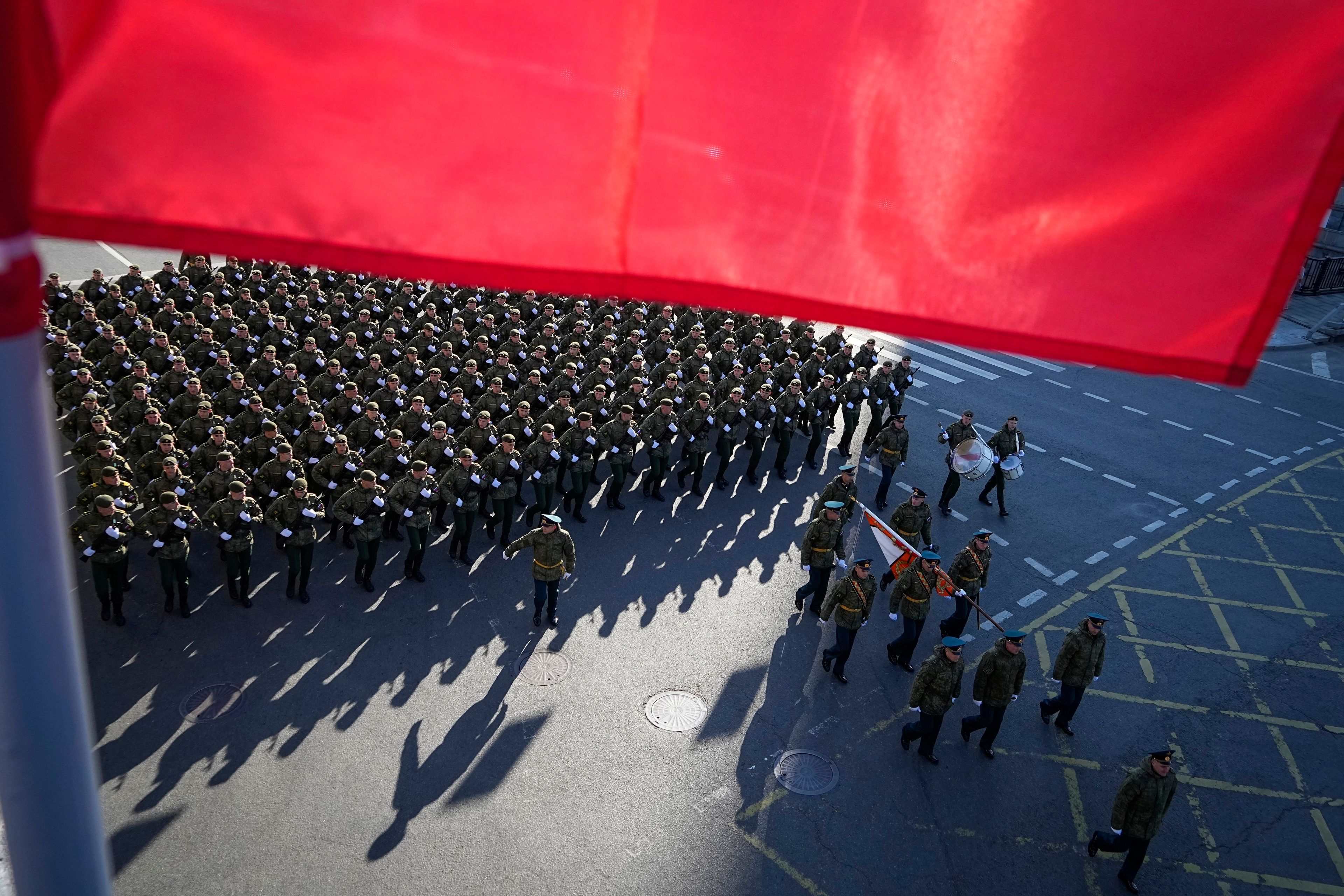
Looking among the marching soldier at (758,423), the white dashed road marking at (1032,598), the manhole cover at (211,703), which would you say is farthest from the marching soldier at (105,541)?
the white dashed road marking at (1032,598)

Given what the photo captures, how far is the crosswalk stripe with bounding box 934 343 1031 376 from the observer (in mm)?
26000

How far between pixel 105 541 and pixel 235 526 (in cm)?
145

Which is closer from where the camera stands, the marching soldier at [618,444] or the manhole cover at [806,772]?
the manhole cover at [806,772]

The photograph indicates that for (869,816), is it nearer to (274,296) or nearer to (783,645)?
(783,645)

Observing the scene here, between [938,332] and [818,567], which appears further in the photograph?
[818,567]

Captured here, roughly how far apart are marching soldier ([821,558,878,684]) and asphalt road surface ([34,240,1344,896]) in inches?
26.7

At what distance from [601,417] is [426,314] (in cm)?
478

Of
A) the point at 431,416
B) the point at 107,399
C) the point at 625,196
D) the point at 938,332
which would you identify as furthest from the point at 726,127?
the point at 107,399

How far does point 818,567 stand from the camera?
1401 centimetres

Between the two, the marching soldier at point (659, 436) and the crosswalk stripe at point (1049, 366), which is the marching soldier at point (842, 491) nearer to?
the marching soldier at point (659, 436)

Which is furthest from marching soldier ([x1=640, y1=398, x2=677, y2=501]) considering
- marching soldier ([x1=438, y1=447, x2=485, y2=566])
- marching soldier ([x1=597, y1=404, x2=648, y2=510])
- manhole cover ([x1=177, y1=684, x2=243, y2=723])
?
manhole cover ([x1=177, y1=684, x2=243, y2=723])

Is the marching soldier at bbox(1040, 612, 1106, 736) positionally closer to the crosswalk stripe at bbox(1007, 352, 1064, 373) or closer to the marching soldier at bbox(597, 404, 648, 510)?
the marching soldier at bbox(597, 404, 648, 510)

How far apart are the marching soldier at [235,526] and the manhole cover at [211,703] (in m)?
1.75

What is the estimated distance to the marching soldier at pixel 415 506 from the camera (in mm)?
13883
